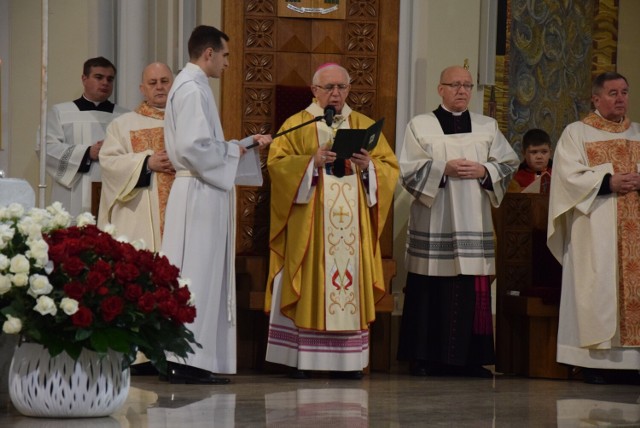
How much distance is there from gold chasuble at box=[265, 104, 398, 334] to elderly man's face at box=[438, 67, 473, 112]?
2.42ft

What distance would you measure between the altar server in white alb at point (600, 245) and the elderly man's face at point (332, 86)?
148 cm

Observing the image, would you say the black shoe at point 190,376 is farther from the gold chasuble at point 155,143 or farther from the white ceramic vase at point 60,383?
the white ceramic vase at point 60,383

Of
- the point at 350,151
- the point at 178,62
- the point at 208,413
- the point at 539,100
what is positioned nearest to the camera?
the point at 208,413

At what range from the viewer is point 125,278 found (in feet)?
17.7

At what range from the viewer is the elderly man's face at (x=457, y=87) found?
342 inches

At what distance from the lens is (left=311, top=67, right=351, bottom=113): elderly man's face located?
8375 mm

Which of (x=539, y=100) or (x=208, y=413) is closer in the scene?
(x=208, y=413)

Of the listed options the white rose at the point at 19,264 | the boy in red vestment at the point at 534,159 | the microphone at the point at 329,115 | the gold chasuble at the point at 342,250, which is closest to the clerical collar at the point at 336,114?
the microphone at the point at 329,115

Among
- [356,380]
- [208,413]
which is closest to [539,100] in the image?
[356,380]

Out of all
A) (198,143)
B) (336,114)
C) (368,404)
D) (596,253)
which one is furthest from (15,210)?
(596,253)

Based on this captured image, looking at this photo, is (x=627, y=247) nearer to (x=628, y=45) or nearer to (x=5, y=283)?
(x=628, y=45)

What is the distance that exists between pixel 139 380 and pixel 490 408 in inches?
85.5

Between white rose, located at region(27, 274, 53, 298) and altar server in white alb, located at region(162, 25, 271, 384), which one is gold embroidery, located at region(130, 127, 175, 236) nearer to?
altar server in white alb, located at region(162, 25, 271, 384)

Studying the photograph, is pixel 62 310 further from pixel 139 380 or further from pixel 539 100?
pixel 539 100
